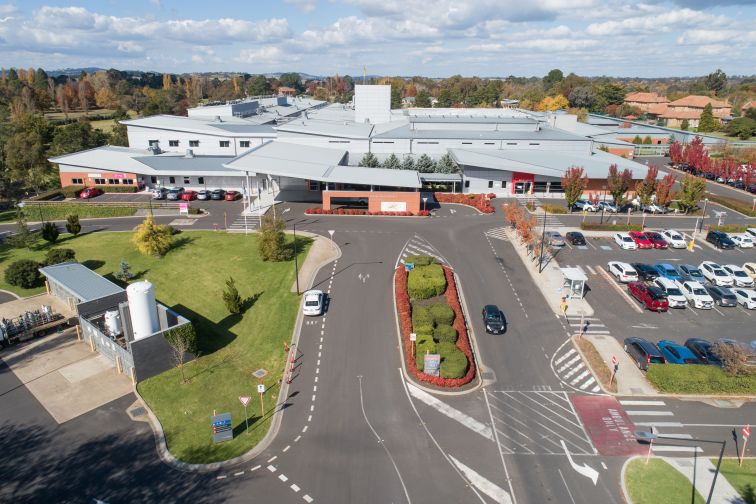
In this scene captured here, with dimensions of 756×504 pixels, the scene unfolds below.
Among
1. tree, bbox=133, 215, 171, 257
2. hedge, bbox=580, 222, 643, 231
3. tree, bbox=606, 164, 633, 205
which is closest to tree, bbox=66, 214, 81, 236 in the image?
tree, bbox=133, 215, 171, 257

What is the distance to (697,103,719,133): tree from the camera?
4737 inches

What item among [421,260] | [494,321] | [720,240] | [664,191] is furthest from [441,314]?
[664,191]

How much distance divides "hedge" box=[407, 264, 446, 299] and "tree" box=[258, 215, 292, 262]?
1292 cm

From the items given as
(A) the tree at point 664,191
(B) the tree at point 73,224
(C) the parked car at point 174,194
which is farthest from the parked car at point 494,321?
(C) the parked car at point 174,194

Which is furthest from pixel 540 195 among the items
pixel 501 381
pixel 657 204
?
pixel 501 381

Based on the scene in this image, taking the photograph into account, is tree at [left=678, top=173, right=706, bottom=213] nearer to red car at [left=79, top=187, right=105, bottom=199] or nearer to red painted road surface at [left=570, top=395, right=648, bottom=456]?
red painted road surface at [left=570, top=395, right=648, bottom=456]

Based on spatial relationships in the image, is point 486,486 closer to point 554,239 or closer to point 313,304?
point 313,304

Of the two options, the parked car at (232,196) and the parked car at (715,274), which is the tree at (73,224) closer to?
the parked car at (232,196)

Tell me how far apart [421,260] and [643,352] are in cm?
1881

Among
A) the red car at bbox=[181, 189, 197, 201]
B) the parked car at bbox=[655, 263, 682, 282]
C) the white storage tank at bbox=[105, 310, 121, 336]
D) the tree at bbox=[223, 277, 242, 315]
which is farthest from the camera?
the red car at bbox=[181, 189, 197, 201]

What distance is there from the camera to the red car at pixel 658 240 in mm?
51219

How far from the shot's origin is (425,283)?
39438 millimetres

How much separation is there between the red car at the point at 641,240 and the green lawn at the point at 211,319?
33.9m

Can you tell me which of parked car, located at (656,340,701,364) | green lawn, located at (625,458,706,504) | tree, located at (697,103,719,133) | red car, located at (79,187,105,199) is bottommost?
green lawn, located at (625,458,706,504)
